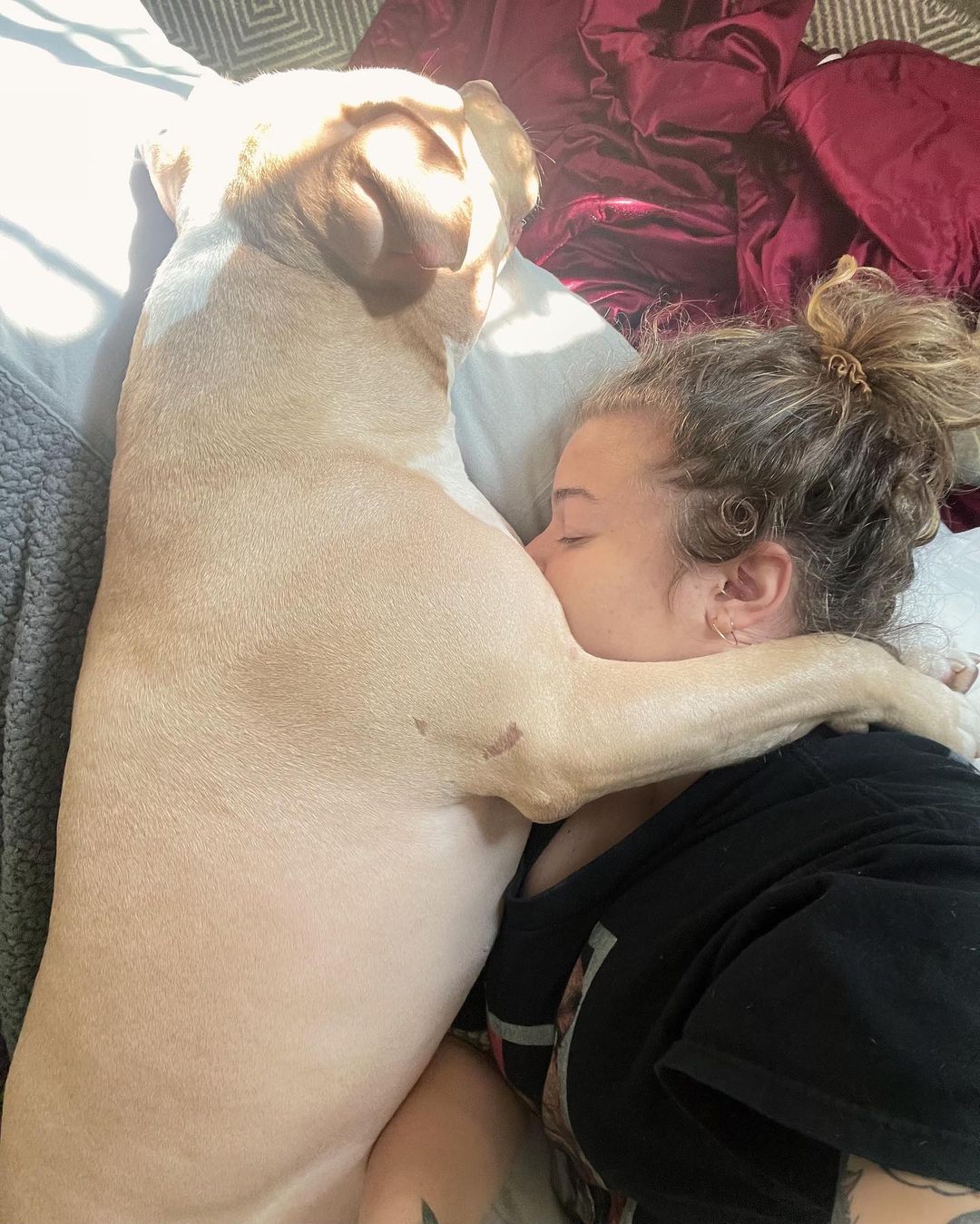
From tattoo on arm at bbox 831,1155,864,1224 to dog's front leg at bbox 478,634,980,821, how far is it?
0.42 metres

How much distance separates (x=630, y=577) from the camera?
3.83 feet

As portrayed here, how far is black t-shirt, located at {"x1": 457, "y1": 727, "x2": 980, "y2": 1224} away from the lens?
73 cm

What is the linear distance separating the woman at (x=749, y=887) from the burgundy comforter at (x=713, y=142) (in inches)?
19.1

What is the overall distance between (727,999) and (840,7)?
7.53 feet

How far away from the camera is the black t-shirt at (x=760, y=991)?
73cm

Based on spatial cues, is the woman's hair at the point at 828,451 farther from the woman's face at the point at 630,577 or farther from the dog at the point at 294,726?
the dog at the point at 294,726

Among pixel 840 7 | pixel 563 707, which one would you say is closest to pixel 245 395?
pixel 563 707

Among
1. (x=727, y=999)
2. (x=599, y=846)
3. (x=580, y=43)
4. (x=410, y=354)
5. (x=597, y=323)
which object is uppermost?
(x=580, y=43)

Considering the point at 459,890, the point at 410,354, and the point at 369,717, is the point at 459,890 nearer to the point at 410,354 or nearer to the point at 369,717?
the point at 369,717

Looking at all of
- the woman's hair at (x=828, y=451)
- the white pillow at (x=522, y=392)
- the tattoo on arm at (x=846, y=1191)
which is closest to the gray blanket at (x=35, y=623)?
the white pillow at (x=522, y=392)

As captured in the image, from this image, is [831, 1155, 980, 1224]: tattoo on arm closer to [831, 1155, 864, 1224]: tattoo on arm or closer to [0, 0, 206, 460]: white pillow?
[831, 1155, 864, 1224]: tattoo on arm

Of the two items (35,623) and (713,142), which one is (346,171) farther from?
(713,142)

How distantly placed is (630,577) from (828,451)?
0.31 meters

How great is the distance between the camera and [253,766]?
3.36 feet
